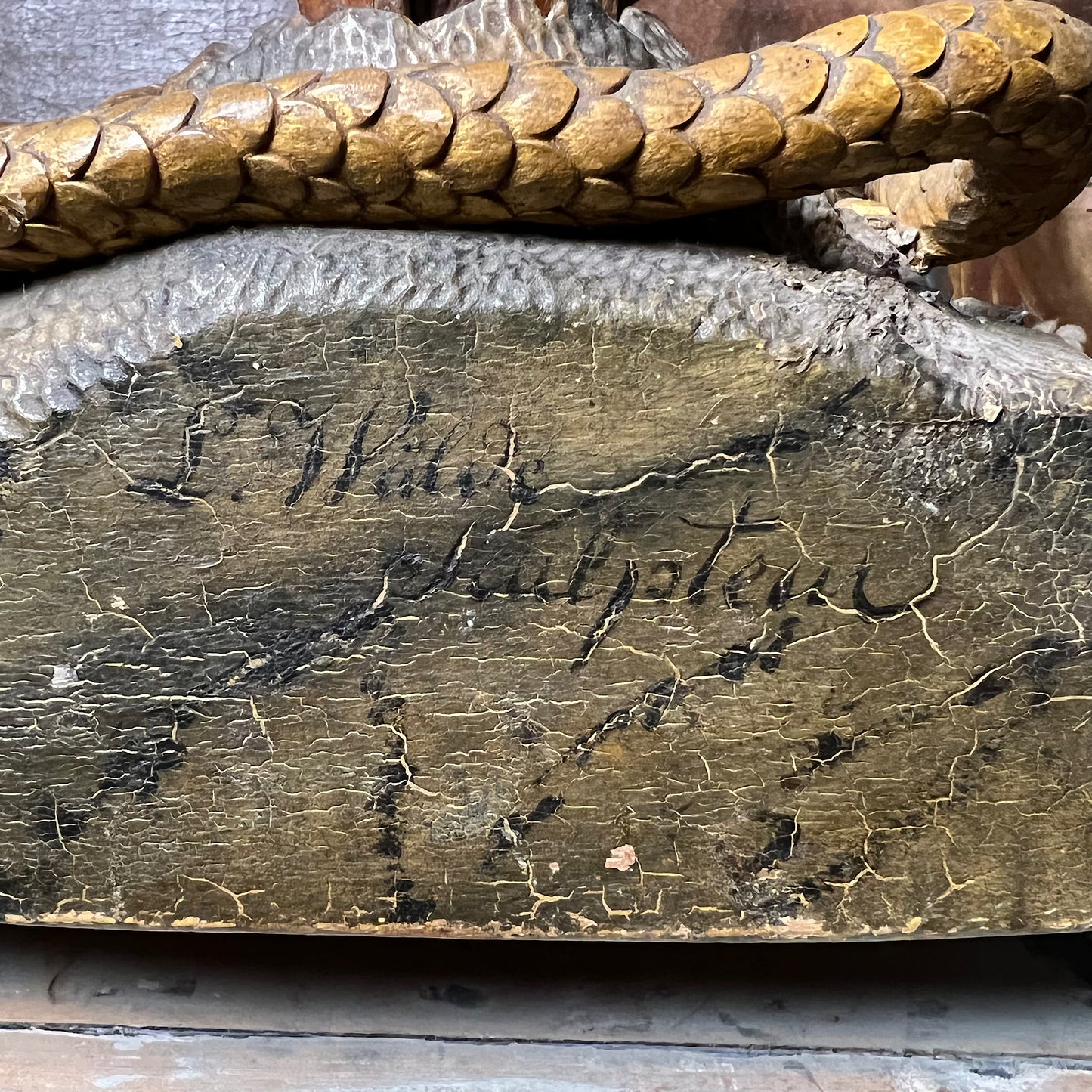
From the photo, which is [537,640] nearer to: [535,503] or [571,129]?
[535,503]

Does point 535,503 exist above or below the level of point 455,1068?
above

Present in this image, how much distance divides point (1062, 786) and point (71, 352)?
77cm

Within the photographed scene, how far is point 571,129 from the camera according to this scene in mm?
611

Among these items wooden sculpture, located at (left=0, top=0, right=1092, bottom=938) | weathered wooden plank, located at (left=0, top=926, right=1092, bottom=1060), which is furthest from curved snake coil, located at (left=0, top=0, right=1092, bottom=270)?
weathered wooden plank, located at (left=0, top=926, right=1092, bottom=1060)

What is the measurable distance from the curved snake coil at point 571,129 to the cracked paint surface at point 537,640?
9cm

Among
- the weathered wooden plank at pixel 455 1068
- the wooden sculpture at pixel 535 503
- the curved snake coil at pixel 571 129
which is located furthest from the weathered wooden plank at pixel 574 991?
the curved snake coil at pixel 571 129

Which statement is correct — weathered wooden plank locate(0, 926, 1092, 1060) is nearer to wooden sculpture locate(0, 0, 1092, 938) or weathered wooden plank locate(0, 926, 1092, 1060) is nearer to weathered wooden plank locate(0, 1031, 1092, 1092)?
weathered wooden plank locate(0, 1031, 1092, 1092)

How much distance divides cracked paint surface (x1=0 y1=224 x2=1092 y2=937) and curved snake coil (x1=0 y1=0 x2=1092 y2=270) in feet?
0.29

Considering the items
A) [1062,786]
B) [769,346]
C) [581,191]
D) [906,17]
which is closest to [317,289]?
[581,191]

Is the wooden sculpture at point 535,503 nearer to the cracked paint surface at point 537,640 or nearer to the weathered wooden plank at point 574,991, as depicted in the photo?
the cracked paint surface at point 537,640

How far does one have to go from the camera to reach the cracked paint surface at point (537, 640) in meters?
0.64

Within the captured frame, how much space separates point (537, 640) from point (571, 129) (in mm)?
343

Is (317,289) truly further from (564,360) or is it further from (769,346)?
(769,346)

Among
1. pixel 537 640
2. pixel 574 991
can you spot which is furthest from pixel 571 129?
pixel 574 991
